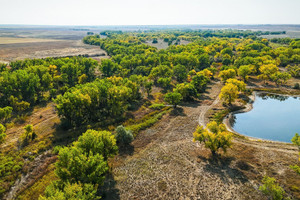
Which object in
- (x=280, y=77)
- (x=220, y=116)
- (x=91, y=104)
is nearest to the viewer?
(x=91, y=104)

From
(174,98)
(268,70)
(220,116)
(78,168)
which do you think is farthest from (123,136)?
(268,70)

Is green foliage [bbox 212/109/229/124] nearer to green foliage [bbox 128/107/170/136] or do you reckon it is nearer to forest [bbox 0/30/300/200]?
forest [bbox 0/30/300/200]

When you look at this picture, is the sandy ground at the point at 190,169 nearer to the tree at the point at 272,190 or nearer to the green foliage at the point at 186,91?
the tree at the point at 272,190

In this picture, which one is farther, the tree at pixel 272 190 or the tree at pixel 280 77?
the tree at pixel 280 77

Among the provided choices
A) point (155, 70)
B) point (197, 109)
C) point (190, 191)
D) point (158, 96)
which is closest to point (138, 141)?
point (190, 191)

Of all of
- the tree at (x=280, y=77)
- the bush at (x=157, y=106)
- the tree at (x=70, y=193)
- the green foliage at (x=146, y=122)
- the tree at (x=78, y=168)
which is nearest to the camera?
the tree at (x=70, y=193)

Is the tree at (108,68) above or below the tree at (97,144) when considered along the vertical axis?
above

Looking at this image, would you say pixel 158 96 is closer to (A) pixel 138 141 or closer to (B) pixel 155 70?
(B) pixel 155 70

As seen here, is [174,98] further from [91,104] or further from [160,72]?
[160,72]

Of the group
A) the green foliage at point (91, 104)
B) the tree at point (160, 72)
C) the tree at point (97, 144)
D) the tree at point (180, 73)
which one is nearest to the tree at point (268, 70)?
the tree at point (180, 73)
